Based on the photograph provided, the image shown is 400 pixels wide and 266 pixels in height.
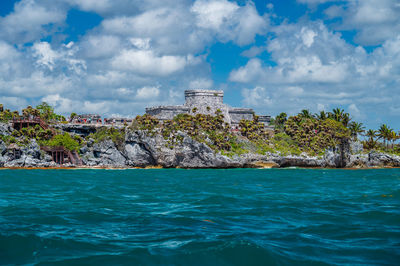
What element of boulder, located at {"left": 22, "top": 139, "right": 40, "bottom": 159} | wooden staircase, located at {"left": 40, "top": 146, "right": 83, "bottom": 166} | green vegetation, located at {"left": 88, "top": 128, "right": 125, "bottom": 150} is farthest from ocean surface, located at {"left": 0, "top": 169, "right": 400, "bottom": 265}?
green vegetation, located at {"left": 88, "top": 128, "right": 125, "bottom": 150}

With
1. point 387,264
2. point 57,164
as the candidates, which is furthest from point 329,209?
point 57,164

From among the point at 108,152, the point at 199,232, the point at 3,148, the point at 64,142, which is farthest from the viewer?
the point at 108,152

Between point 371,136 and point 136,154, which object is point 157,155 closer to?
point 136,154

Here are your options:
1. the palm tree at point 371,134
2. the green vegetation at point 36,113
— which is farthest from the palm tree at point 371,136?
the green vegetation at point 36,113

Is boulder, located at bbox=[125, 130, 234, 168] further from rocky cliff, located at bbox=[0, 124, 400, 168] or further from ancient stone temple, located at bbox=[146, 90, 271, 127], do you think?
ancient stone temple, located at bbox=[146, 90, 271, 127]

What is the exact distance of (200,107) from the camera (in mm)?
86750

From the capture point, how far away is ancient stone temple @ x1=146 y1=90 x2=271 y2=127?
84688 mm

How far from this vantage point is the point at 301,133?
82000mm

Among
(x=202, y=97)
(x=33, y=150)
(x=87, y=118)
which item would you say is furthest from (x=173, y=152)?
(x=87, y=118)

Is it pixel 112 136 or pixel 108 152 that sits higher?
pixel 112 136

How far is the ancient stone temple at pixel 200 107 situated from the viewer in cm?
8469

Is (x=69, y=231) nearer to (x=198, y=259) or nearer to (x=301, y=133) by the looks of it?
(x=198, y=259)

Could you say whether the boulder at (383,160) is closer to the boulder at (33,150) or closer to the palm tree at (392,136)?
the palm tree at (392,136)

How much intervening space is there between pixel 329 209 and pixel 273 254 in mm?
7616
